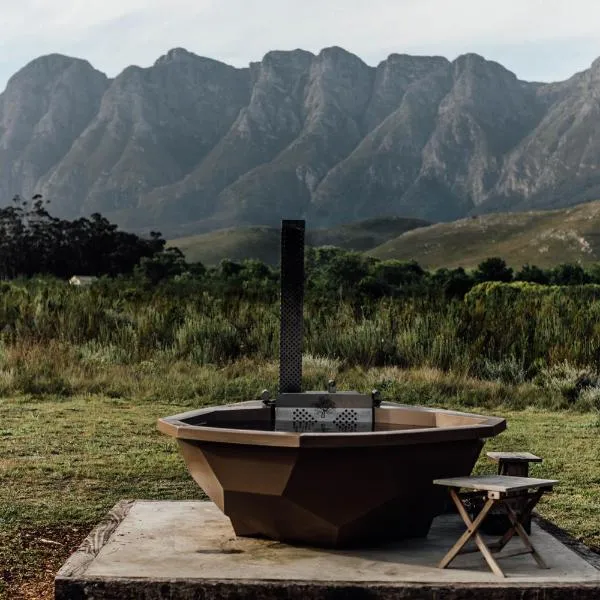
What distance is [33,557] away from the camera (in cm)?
522

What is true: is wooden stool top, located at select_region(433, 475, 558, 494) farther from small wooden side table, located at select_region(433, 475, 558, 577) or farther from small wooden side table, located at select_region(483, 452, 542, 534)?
small wooden side table, located at select_region(483, 452, 542, 534)

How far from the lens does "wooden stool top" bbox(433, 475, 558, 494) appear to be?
13.2 ft

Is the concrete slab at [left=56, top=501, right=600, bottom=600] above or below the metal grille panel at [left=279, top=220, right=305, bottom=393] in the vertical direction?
below

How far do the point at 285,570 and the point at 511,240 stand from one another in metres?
112

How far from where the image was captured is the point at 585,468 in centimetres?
812

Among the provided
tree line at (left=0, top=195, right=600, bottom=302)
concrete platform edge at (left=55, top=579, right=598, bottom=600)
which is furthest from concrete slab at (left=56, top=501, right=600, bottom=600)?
tree line at (left=0, top=195, right=600, bottom=302)

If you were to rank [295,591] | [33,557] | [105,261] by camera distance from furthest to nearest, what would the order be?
[105,261] < [33,557] < [295,591]

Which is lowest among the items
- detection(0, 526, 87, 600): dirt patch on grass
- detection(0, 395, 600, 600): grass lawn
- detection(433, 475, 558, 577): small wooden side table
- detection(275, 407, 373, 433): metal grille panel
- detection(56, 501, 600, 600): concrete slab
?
detection(0, 395, 600, 600): grass lawn

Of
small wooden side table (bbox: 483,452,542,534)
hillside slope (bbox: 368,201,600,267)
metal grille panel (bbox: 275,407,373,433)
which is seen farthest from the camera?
hillside slope (bbox: 368,201,600,267)

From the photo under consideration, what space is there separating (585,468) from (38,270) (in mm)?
55734

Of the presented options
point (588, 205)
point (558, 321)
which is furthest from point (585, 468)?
point (588, 205)

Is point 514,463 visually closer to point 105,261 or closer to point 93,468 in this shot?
point 93,468

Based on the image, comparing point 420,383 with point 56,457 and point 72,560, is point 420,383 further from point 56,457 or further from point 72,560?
point 72,560

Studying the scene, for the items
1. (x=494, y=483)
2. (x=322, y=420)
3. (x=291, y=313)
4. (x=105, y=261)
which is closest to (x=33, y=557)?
(x=322, y=420)
